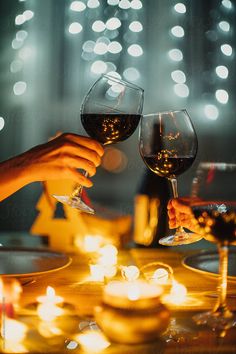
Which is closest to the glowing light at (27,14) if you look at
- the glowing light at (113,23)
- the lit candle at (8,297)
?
the glowing light at (113,23)

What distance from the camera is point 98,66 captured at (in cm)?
592

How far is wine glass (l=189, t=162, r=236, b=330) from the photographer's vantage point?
0.70m

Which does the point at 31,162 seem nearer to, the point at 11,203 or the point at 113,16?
the point at 11,203

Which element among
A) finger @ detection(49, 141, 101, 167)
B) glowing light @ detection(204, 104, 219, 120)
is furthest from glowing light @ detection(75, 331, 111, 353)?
glowing light @ detection(204, 104, 219, 120)

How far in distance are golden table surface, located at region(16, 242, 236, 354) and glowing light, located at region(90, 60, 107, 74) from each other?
4.84 metres

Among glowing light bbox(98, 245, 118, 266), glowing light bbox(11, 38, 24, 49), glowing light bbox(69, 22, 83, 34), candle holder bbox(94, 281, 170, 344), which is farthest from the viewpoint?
glowing light bbox(69, 22, 83, 34)

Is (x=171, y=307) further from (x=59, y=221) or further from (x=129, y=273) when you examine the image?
(x=59, y=221)

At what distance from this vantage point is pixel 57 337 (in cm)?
68

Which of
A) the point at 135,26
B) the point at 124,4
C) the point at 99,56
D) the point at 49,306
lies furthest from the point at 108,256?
the point at 99,56

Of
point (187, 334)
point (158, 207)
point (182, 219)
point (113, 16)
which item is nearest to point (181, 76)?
point (113, 16)

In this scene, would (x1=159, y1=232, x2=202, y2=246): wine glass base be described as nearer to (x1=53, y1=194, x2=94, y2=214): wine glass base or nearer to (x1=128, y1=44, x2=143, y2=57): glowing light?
(x1=53, y1=194, x2=94, y2=214): wine glass base

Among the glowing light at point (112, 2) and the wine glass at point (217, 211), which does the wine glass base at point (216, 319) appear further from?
the glowing light at point (112, 2)

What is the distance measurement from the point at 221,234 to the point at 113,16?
5321 mm

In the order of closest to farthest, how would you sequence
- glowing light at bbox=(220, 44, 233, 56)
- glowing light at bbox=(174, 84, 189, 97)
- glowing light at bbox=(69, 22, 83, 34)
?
1. glowing light at bbox=(69, 22, 83, 34)
2. glowing light at bbox=(220, 44, 233, 56)
3. glowing light at bbox=(174, 84, 189, 97)
